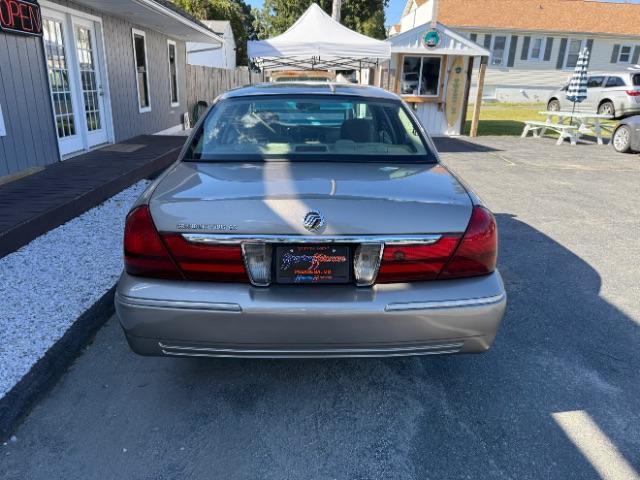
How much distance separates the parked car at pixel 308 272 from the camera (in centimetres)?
211

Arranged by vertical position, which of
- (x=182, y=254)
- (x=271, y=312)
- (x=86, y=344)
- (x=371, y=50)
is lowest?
Result: (x=86, y=344)

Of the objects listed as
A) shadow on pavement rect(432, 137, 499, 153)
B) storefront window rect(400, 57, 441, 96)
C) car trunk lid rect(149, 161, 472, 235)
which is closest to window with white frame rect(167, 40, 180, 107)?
storefront window rect(400, 57, 441, 96)

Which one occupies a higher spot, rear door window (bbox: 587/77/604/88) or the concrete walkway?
rear door window (bbox: 587/77/604/88)

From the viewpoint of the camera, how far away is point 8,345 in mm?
2793

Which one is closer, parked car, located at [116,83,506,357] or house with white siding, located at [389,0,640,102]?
parked car, located at [116,83,506,357]

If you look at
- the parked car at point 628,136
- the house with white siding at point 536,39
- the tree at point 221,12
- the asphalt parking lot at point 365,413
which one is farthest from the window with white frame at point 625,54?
the asphalt parking lot at point 365,413

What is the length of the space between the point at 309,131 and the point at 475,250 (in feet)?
5.13

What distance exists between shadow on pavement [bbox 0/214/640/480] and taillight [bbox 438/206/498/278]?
80 centimetres

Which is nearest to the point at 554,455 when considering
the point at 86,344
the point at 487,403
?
the point at 487,403

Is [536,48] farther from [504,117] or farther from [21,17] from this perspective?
[21,17]

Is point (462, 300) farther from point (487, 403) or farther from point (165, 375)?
point (165, 375)

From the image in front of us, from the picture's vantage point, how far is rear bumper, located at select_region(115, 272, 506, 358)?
211 cm

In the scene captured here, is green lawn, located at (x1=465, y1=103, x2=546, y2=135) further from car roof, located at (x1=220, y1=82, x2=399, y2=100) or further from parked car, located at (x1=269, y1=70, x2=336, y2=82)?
car roof, located at (x1=220, y1=82, x2=399, y2=100)

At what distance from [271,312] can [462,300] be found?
0.86 metres
